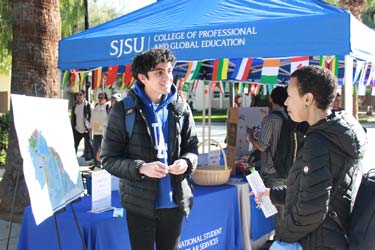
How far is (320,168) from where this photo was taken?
182 centimetres

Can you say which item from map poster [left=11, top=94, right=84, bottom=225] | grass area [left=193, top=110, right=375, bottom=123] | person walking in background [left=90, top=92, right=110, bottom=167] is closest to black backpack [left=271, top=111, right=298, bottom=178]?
map poster [left=11, top=94, right=84, bottom=225]

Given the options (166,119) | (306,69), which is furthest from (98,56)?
(306,69)

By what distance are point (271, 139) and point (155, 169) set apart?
203cm

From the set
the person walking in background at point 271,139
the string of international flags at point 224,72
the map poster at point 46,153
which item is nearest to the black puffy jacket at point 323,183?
the map poster at point 46,153

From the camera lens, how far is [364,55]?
3.78 m

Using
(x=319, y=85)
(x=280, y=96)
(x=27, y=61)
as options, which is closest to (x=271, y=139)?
(x=280, y=96)

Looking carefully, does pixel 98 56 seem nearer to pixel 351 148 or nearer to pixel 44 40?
pixel 44 40

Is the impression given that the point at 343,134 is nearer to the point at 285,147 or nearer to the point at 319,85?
the point at 319,85

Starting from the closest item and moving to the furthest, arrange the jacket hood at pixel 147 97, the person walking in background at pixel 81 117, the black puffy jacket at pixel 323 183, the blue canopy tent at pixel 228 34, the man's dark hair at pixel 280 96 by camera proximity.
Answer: the black puffy jacket at pixel 323 183 < the jacket hood at pixel 147 97 < the blue canopy tent at pixel 228 34 < the man's dark hair at pixel 280 96 < the person walking in background at pixel 81 117

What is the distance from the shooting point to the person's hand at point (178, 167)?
8.11 ft

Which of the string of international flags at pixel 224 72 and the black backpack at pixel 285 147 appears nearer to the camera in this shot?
the black backpack at pixel 285 147

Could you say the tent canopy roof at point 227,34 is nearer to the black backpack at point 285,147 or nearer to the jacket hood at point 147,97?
the black backpack at point 285,147

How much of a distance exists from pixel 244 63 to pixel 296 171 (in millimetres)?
2960

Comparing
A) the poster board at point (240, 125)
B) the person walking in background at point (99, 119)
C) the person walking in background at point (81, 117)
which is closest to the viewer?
the poster board at point (240, 125)
